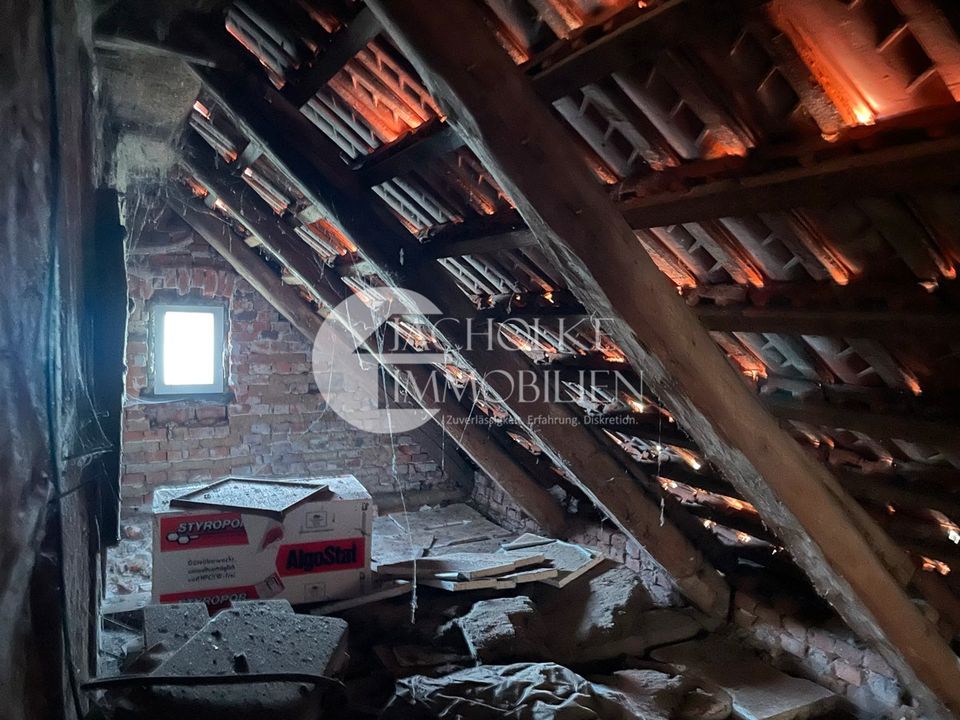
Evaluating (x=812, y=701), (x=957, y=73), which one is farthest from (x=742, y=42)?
(x=812, y=701)

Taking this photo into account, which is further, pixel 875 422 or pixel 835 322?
pixel 875 422

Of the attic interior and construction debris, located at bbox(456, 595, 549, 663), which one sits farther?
construction debris, located at bbox(456, 595, 549, 663)

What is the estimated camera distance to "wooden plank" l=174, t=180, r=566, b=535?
366 centimetres

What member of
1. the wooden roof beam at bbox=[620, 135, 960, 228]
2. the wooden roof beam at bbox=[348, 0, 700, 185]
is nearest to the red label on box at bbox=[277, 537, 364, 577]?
the wooden roof beam at bbox=[620, 135, 960, 228]

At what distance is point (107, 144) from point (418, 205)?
1.28 m

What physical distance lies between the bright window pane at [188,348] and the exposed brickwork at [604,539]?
239 cm

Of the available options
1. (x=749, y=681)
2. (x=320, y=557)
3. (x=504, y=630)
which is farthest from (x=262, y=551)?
(x=749, y=681)

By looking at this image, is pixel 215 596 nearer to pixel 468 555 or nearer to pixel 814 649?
pixel 468 555

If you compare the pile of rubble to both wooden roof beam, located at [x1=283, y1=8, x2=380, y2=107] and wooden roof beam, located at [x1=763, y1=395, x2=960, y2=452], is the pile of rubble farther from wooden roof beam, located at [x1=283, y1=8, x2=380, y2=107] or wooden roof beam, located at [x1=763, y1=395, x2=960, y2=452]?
wooden roof beam, located at [x1=283, y1=8, x2=380, y2=107]

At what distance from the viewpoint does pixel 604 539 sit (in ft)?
14.0

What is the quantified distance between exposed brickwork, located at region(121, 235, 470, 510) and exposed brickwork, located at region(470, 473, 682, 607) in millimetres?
535

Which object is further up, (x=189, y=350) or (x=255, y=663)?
(x=189, y=350)

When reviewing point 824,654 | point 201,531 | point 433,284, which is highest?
point 433,284

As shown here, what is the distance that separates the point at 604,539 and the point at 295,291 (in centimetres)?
276
